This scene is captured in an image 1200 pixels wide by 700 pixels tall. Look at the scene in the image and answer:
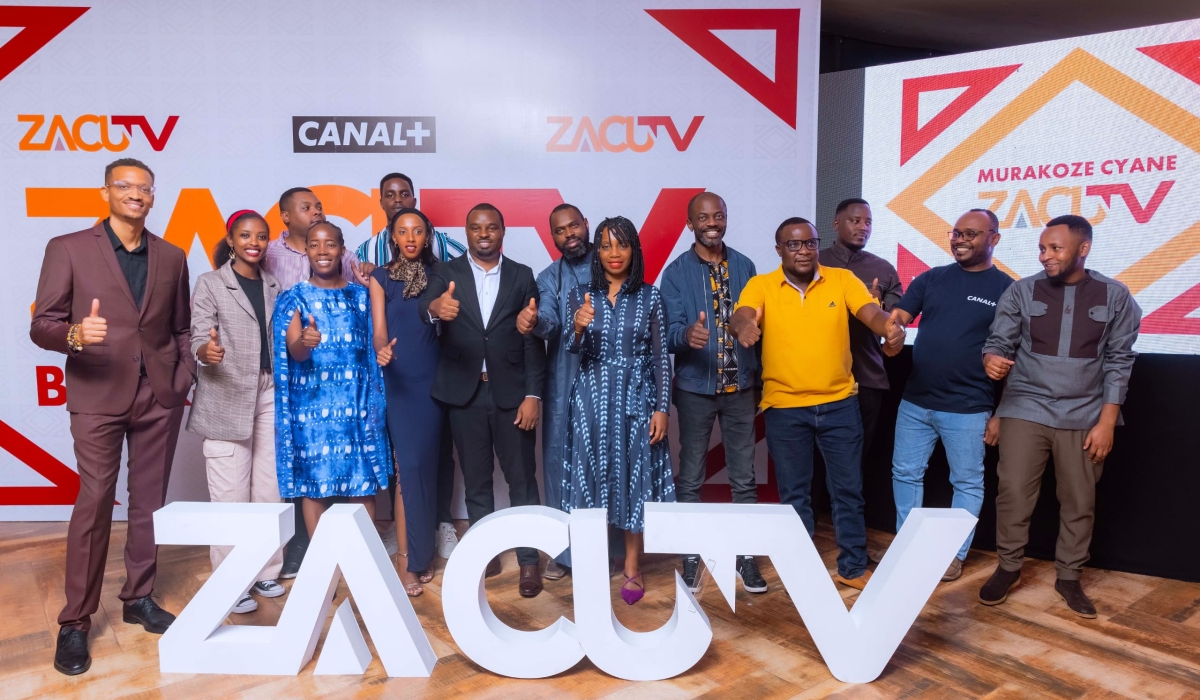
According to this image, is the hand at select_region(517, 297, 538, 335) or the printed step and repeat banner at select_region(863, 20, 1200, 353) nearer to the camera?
the hand at select_region(517, 297, 538, 335)

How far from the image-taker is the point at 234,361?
3266mm

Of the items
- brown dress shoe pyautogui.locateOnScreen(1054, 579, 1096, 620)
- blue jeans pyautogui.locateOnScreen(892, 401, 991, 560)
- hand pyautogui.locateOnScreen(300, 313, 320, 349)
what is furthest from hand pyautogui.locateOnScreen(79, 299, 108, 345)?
brown dress shoe pyautogui.locateOnScreen(1054, 579, 1096, 620)

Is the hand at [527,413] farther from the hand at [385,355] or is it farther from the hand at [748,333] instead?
the hand at [748,333]

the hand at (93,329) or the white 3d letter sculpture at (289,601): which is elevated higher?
the hand at (93,329)

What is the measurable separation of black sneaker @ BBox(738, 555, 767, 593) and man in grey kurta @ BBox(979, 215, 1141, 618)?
96 cm

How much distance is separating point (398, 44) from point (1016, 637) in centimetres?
435

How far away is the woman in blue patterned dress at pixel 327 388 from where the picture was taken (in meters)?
3.14

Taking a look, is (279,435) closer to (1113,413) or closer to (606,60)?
(606,60)

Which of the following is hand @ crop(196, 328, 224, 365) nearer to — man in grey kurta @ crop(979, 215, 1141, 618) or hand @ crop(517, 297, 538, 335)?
hand @ crop(517, 297, 538, 335)

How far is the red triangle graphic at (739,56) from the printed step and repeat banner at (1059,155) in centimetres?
56

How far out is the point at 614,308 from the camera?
10.3 ft

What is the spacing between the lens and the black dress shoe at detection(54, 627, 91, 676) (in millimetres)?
2643

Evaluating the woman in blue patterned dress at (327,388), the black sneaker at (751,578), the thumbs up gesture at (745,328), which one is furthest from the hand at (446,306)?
the black sneaker at (751,578)

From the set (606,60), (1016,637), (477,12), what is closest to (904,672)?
(1016,637)
